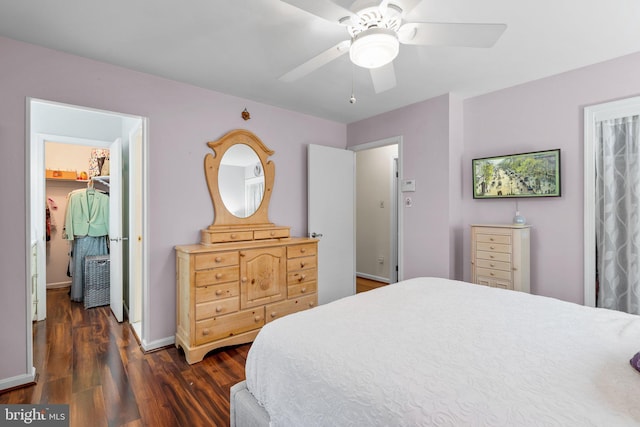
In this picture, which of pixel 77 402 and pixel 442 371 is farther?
pixel 77 402

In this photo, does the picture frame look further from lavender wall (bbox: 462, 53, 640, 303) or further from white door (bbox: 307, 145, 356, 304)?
white door (bbox: 307, 145, 356, 304)

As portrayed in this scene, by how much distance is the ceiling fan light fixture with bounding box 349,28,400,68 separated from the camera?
1.46 m

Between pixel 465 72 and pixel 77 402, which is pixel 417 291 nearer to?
pixel 465 72

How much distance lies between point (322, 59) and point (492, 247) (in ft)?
7.09

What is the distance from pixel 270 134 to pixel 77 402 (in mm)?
2726

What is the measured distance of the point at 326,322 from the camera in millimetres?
1385

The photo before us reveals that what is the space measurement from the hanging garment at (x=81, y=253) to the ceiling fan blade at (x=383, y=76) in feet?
13.5

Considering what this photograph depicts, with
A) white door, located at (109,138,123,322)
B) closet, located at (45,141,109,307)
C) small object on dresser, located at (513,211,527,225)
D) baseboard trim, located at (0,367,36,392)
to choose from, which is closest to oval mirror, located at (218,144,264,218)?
white door, located at (109,138,123,322)

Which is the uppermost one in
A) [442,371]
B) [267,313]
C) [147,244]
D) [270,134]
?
[270,134]

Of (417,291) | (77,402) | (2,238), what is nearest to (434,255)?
(417,291)

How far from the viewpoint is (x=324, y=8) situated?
4.50ft

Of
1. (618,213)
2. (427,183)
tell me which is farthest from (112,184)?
(618,213)

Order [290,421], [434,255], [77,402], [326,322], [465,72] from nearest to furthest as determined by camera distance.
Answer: [290,421] → [326,322] → [77,402] → [465,72] → [434,255]

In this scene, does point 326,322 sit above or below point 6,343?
above
